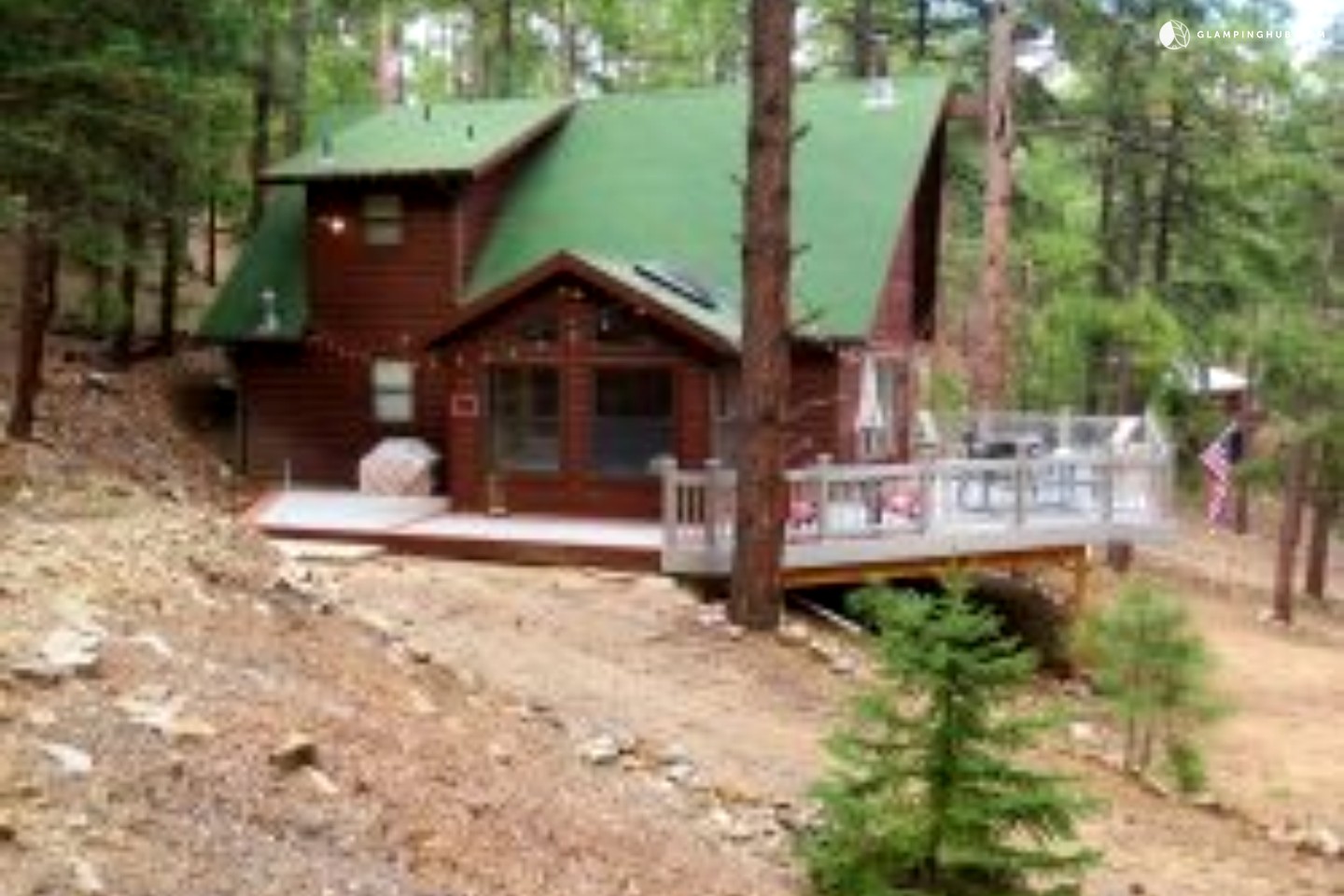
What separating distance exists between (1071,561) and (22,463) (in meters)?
12.1

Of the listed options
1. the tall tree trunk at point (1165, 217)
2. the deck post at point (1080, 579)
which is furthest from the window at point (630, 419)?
the tall tree trunk at point (1165, 217)

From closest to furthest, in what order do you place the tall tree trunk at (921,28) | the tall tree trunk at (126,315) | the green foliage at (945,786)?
the green foliage at (945,786) < the tall tree trunk at (126,315) < the tall tree trunk at (921,28)

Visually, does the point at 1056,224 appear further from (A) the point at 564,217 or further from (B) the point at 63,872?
(B) the point at 63,872

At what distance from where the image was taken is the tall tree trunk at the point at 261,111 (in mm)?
31958

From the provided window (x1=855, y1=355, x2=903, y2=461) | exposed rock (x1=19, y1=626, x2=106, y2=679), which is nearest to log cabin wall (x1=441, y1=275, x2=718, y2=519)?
window (x1=855, y1=355, x2=903, y2=461)

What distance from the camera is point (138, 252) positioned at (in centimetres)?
2455

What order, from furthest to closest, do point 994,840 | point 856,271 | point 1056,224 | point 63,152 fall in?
point 1056,224, point 856,271, point 63,152, point 994,840

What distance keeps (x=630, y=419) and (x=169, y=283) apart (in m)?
10.4

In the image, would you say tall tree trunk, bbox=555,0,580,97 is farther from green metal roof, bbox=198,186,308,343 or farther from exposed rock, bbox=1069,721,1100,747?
exposed rock, bbox=1069,721,1100,747

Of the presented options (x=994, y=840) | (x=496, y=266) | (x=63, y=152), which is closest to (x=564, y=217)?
(x=496, y=266)

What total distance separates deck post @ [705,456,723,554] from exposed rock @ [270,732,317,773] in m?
10.2

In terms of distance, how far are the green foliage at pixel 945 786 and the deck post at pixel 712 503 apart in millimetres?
9591

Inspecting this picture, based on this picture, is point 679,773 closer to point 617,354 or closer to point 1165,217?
point 617,354

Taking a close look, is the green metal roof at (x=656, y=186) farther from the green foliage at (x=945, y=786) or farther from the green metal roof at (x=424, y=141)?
the green foliage at (x=945, y=786)
